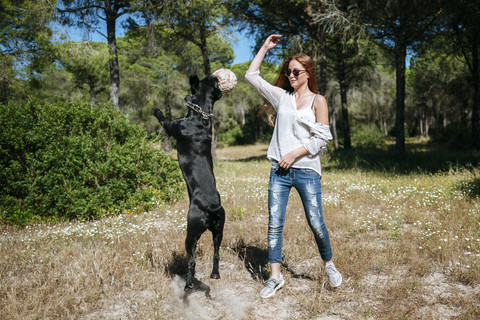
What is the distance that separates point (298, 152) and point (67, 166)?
194 inches

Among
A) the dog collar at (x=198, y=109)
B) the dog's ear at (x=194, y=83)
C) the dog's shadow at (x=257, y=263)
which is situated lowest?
the dog's shadow at (x=257, y=263)

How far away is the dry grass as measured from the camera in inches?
118

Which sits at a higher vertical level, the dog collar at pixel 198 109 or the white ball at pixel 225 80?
the white ball at pixel 225 80

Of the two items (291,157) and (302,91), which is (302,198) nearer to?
(291,157)

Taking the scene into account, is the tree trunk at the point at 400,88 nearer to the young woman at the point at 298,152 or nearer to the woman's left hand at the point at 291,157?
the young woman at the point at 298,152

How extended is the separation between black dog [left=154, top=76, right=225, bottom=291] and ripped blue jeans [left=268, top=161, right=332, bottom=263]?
0.59 m

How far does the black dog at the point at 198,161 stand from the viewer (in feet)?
9.57

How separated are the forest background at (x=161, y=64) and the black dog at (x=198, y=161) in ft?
2.03

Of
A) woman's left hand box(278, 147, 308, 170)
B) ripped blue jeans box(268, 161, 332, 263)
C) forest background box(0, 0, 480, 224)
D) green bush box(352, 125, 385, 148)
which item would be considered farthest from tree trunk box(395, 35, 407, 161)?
woman's left hand box(278, 147, 308, 170)

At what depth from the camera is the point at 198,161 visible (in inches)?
119

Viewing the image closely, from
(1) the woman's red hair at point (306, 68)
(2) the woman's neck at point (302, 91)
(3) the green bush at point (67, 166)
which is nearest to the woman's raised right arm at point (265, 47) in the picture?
(1) the woman's red hair at point (306, 68)

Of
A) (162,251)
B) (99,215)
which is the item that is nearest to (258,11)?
(99,215)

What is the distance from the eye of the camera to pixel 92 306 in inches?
122

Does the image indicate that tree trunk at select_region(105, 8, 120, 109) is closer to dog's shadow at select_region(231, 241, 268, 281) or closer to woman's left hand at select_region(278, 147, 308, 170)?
dog's shadow at select_region(231, 241, 268, 281)
